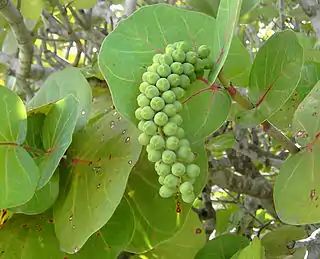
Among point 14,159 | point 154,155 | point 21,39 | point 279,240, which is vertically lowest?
point 279,240

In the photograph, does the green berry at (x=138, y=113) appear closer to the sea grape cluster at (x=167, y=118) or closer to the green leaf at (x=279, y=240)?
the sea grape cluster at (x=167, y=118)

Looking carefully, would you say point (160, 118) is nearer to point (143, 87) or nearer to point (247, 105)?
point (143, 87)

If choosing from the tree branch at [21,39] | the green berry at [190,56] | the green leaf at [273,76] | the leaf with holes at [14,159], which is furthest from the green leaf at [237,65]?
the tree branch at [21,39]

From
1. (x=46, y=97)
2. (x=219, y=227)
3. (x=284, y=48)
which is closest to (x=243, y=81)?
(x=284, y=48)

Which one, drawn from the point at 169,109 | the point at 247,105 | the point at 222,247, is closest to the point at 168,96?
the point at 169,109

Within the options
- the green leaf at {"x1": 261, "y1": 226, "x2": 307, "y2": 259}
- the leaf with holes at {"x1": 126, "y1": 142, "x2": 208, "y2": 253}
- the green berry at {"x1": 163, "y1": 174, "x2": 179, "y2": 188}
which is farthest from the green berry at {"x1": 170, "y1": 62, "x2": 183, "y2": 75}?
the green leaf at {"x1": 261, "y1": 226, "x2": 307, "y2": 259}

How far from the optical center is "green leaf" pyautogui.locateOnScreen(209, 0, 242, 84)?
53cm

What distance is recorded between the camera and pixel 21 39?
1.10 metres

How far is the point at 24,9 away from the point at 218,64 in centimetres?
67

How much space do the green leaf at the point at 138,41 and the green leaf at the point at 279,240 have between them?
18.6 inches

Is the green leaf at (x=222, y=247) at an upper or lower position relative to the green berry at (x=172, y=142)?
lower

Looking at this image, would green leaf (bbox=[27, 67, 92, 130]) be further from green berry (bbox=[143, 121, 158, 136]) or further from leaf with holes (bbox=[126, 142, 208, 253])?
green berry (bbox=[143, 121, 158, 136])

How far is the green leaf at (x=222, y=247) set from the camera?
827 mm

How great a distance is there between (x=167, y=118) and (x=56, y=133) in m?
0.23
